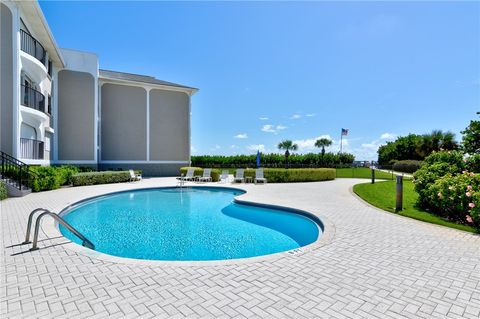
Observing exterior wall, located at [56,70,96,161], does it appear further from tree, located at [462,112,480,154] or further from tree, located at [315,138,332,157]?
tree, located at [315,138,332,157]

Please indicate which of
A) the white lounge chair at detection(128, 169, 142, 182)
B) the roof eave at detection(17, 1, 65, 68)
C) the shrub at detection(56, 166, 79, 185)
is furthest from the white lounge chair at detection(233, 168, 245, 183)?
the roof eave at detection(17, 1, 65, 68)

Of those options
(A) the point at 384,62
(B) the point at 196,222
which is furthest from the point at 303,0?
(B) the point at 196,222

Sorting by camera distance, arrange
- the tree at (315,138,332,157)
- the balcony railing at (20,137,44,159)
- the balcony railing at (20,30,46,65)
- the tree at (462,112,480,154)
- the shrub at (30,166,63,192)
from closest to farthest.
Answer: the shrub at (30,166,63,192), the tree at (462,112,480,154), the balcony railing at (20,137,44,159), the balcony railing at (20,30,46,65), the tree at (315,138,332,157)

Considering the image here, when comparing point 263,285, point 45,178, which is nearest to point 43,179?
point 45,178

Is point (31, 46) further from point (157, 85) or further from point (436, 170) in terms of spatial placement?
point (436, 170)

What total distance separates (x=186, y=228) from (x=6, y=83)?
12.5 meters

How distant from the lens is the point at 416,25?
1086cm

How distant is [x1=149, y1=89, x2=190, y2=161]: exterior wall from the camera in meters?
22.7

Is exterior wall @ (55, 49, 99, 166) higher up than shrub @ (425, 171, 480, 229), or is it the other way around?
exterior wall @ (55, 49, 99, 166)

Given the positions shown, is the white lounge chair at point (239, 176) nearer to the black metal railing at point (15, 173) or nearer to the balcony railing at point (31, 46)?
the black metal railing at point (15, 173)

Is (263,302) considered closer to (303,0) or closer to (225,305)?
(225,305)

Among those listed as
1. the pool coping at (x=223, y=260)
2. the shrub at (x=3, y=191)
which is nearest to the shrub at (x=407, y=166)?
the pool coping at (x=223, y=260)

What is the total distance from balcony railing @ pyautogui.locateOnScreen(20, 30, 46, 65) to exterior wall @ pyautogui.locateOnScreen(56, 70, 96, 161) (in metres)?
3.37

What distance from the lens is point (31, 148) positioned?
46.5 ft
